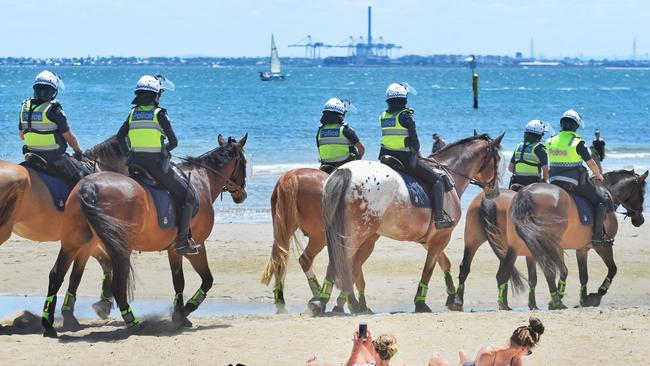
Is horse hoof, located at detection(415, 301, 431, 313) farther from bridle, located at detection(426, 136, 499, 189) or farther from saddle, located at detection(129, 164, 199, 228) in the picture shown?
saddle, located at detection(129, 164, 199, 228)

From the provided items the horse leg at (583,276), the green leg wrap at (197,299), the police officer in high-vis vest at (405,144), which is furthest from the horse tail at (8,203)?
the horse leg at (583,276)

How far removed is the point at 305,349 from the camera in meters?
11.8

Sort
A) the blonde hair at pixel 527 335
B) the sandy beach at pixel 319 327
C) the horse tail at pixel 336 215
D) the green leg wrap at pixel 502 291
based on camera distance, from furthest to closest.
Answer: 1. the green leg wrap at pixel 502 291
2. the horse tail at pixel 336 215
3. the sandy beach at pixel 319 327
4. the blonde hair at pixel 527 335

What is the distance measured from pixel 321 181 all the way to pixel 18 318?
392 centimetres

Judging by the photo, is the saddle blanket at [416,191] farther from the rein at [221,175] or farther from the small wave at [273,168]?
the small wave at [273,168]

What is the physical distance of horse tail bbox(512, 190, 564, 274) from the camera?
14938mm

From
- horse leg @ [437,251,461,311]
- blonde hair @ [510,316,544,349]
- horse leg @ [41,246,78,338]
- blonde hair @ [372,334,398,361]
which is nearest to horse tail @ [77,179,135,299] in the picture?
horse leg @ [41,246,78,338]

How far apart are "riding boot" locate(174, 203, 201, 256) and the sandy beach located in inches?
34.3

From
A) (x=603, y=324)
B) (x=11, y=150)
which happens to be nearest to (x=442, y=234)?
(x=603, y=324)

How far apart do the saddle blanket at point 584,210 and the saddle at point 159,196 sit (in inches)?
213

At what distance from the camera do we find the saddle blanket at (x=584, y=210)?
615 inches

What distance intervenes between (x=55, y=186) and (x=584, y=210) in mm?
6695

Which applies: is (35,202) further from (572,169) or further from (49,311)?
(572,169)

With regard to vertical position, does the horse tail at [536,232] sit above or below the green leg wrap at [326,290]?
above
